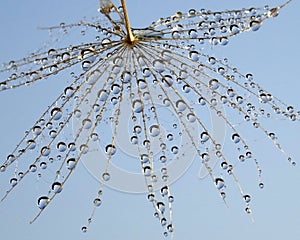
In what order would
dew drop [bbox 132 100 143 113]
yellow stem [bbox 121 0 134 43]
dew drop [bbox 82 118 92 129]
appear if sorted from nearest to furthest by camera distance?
yellow stem [bbox 121 0 134 43]
dew drop [bbox 132 100 143 113]
dew drop [bbox 82 118 92 129]

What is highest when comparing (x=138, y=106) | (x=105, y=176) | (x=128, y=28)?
(x=128, y=28)

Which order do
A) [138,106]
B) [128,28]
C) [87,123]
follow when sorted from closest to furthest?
1. [128,28]
2. [138,106]
3. [87,123]

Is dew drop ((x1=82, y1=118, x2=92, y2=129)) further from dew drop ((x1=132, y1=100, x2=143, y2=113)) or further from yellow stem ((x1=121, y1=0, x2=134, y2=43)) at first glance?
yellow stem ((x1=121, y1=0, x2=134, y2=43))

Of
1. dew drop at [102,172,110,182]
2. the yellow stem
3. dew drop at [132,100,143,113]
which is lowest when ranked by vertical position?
dew drop at [102,172,110,182]

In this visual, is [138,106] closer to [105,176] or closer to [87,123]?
[87,123]

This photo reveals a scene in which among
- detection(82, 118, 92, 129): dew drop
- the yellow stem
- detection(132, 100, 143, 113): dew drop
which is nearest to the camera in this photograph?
the yellow stem

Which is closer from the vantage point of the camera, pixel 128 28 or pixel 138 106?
pixel 128 28

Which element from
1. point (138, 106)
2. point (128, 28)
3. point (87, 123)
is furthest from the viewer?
point (87, 123)

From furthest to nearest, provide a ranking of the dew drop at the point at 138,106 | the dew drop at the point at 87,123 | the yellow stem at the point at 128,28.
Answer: the dew drop at the point at 87,123 → the dew drop at the point at 138,106 → the yellow stem at the point at 128,28

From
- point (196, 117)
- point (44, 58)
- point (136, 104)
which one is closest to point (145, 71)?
point (136, 104)

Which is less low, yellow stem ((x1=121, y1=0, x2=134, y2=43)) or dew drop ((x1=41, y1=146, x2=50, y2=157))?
yellow stem ((x1=121, y1=0, x2=134, y2=43))

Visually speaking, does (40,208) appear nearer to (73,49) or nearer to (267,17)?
(73,49)

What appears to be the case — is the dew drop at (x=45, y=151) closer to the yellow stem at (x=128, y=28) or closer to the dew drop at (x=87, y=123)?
the dew drop at (x=87, y=123)

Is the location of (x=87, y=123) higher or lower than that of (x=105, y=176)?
higher
